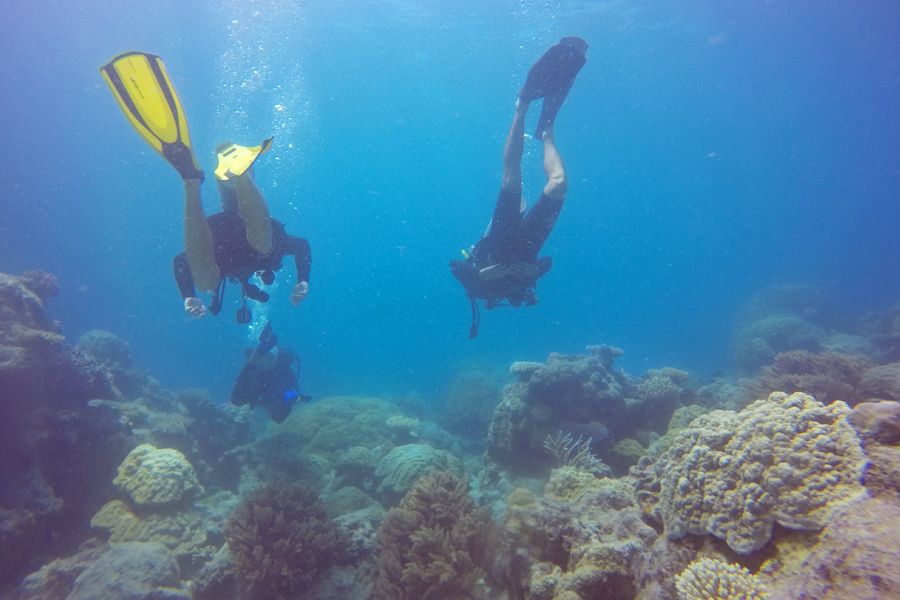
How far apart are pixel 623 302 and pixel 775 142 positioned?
138 feet

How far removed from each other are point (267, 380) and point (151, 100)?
6.92 metres

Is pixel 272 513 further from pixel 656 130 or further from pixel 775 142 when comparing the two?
pixel 775 142

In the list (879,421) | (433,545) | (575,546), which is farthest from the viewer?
(433,545)

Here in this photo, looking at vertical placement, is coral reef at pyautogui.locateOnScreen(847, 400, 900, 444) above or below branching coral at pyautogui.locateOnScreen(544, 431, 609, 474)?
below

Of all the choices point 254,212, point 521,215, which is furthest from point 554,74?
point 254,212

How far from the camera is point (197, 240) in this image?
5809 mm

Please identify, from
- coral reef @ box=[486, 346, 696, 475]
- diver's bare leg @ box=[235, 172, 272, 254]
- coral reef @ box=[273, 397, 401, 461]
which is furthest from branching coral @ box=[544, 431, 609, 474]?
diver's bare leg @ box=[235, 172, 272, 254]

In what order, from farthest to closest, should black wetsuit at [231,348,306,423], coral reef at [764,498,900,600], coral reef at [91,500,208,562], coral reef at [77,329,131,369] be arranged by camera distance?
coral reef at [77,329,131,369]
black wetsuit at [231,348,306,423]
coral reef at [91,500,208,562]
coral reef at [764,498,900,600]

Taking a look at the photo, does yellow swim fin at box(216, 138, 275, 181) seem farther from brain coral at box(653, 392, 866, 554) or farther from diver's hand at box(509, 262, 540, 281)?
brain coral at box(653, 392, 866, 554)

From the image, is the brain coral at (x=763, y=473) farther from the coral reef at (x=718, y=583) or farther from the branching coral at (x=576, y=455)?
the branching coral at (x=576, y=455)

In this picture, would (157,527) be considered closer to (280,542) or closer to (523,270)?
(280,542)

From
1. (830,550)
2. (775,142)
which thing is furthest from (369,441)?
(775,142)

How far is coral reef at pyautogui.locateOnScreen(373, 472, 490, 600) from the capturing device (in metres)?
4.14

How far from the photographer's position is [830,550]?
2.35 meters
